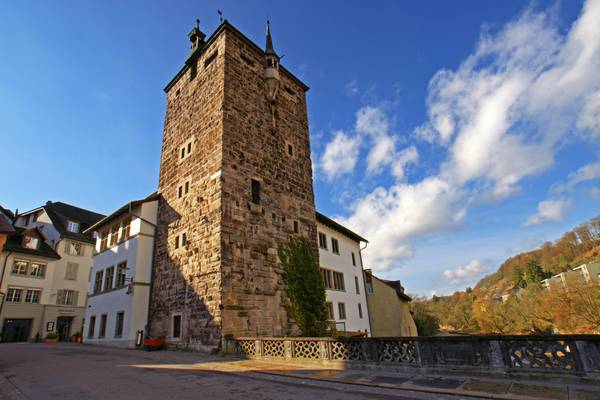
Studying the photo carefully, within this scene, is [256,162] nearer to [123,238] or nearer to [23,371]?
[123,238]

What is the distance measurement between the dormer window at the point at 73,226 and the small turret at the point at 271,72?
92.2 ft

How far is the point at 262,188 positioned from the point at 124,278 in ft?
32.5

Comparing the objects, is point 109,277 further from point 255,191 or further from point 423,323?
point 423,323

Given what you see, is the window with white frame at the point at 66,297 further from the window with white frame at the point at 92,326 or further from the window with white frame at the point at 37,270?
the window with white frame at the point at 92,326

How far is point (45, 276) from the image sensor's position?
29.9 meters

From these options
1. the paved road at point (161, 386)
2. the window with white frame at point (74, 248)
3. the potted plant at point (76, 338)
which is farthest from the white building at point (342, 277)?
the window with white frame at point (74, 248)

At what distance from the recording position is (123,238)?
2009cm

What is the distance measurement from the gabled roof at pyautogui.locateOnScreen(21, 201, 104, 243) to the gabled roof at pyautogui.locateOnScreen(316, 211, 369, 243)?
80.7ft

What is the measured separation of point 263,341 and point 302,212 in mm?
8648

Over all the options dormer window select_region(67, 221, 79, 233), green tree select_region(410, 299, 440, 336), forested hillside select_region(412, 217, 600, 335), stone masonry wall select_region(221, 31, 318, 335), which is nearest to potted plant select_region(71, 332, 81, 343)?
dormer window select_region(67, 221, 79, 233)

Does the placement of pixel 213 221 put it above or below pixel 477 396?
above

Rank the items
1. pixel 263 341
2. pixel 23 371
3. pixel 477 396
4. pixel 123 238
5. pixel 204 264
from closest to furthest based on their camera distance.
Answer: pixel 477 396
pixel 23 371
pixel 263 341
pixel 204 264
pixel 123 238

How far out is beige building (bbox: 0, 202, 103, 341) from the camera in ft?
89.8

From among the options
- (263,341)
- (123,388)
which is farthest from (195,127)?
(123,388)
